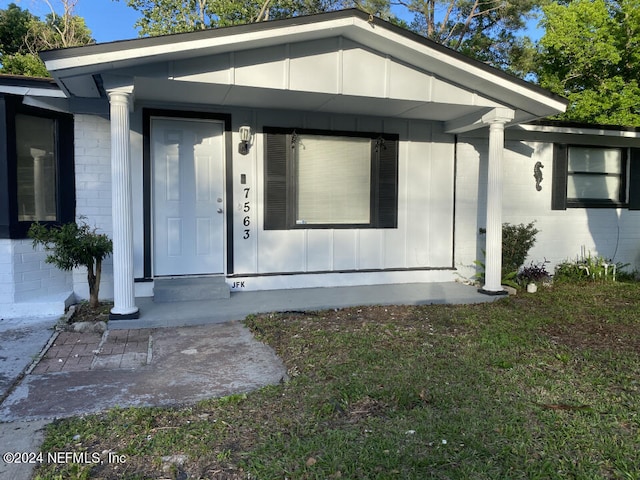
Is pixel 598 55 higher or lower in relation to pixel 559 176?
higher

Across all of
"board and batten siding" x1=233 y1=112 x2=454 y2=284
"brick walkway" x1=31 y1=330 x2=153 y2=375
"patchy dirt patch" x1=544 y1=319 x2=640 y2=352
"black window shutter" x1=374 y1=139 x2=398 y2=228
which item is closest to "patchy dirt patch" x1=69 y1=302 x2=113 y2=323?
"brick walkway" x1=31 y1=330 x2=153 y2=375

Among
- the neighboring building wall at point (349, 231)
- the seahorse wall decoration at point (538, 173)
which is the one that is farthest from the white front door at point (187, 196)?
the seahorse wall decoration at point (538, 173)

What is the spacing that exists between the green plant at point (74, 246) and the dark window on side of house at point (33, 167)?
0.38 metres

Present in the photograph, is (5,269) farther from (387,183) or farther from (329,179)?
(387,183)

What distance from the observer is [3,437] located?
2.63m

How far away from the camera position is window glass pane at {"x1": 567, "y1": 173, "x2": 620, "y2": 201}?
322 inches

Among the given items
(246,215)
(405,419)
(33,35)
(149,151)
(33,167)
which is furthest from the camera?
(33,35)

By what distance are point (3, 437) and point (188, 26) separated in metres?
17.3

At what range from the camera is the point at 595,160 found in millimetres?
8297

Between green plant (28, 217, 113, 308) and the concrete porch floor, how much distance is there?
0.68 m

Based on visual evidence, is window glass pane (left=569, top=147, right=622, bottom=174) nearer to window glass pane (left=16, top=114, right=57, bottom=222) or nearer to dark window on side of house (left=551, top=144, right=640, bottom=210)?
dark window on side of house (left=551, top=144, right=640, bottom=210)

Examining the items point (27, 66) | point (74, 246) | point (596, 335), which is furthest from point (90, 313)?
point (27, 66)

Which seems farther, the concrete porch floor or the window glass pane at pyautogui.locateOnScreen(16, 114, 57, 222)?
the window glass pane at pyautogui.locateOnScreen(16, 114, 57, 222)

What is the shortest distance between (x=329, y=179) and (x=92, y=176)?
3.10m
